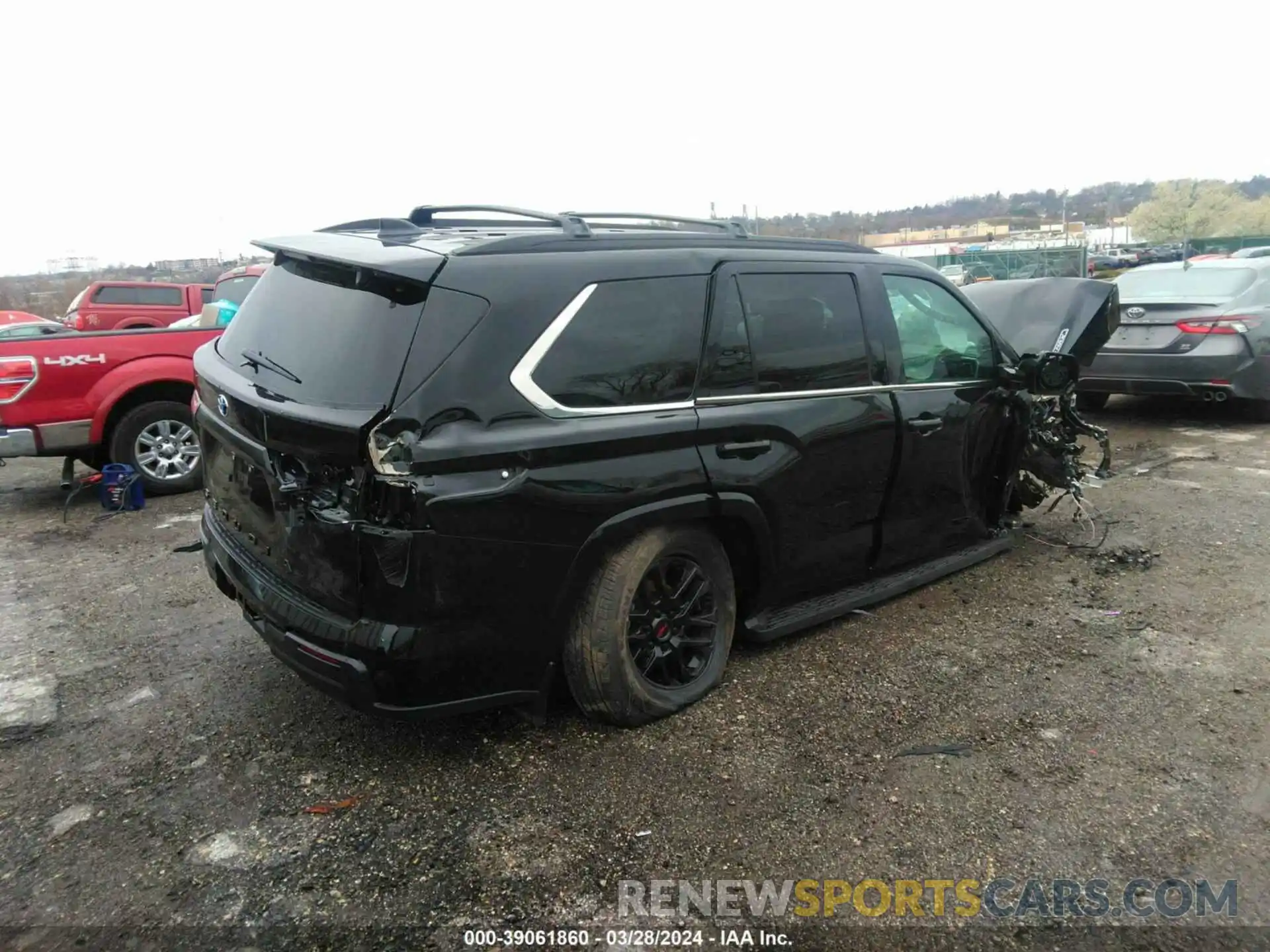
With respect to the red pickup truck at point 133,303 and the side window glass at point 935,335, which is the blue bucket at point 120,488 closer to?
the side window glass at point 935,335

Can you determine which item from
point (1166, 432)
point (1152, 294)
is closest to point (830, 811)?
point (1166, 432)

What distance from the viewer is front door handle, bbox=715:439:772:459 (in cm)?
318

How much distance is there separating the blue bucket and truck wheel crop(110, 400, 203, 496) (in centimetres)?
12

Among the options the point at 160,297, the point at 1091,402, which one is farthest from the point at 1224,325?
the point at 160,297

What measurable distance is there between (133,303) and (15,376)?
14455 millimetres

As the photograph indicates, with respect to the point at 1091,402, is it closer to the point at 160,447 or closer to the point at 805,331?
the point at 805,331

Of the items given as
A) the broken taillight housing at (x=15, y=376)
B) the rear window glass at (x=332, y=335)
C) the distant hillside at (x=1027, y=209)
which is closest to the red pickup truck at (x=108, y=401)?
the broken taillight housing at (x=15, y=376)

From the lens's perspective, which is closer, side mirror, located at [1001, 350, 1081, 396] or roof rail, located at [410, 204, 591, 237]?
roof rail, located at [410, 204, 591, 237]

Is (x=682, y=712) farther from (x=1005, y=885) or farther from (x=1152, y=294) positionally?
(x=1152, y=294)

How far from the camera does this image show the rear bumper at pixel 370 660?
2590mm

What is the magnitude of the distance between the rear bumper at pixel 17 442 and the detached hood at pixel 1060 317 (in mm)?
6178

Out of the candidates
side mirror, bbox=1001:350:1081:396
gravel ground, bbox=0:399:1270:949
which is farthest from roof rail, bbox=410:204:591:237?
→ side mirror, bbox=1001:350:1081:396

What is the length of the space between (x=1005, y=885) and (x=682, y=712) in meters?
1.24

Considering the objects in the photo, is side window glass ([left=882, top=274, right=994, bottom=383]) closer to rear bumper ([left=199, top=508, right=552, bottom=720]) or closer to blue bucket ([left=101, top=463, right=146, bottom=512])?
rear bumper ([left=199, top=508, right=552, bottom=720])
